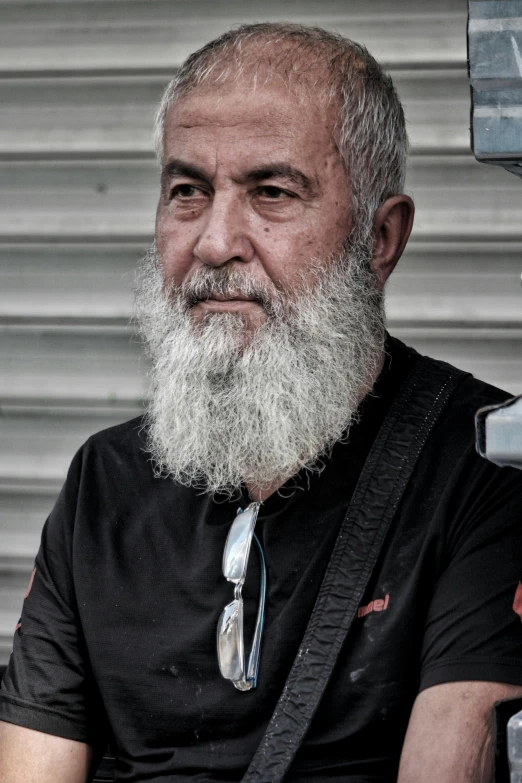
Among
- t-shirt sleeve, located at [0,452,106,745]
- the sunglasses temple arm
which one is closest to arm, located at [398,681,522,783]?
the sunglasses temple arm

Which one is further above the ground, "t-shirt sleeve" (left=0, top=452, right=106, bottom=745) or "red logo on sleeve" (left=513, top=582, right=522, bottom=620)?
"red logo on sleeve" (left=513, top=582, right=522, bottom=620)

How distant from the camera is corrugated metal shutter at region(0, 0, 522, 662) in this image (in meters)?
3.19

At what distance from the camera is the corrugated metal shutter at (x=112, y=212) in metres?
3.19

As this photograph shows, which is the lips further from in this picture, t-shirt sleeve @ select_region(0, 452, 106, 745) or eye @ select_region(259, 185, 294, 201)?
t-shirt sleeve @ select_region(0, 452, 106, 745)

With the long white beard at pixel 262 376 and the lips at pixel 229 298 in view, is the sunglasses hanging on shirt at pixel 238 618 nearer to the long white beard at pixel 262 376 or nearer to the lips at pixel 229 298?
the long white beard at pixel 262 376

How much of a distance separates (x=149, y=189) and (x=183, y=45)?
444 mm

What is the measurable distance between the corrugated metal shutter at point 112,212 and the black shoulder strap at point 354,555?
849 millimetres

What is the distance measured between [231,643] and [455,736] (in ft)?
1.65

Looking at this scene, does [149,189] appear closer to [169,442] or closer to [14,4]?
[14,4]

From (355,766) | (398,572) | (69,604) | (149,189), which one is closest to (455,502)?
(398,572)

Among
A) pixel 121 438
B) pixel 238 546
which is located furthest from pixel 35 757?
pixel 121 438

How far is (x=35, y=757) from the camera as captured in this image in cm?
239

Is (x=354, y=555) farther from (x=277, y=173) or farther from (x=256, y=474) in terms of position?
(x=277, y=173)

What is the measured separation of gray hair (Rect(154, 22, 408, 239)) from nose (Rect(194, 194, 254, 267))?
0.29m
